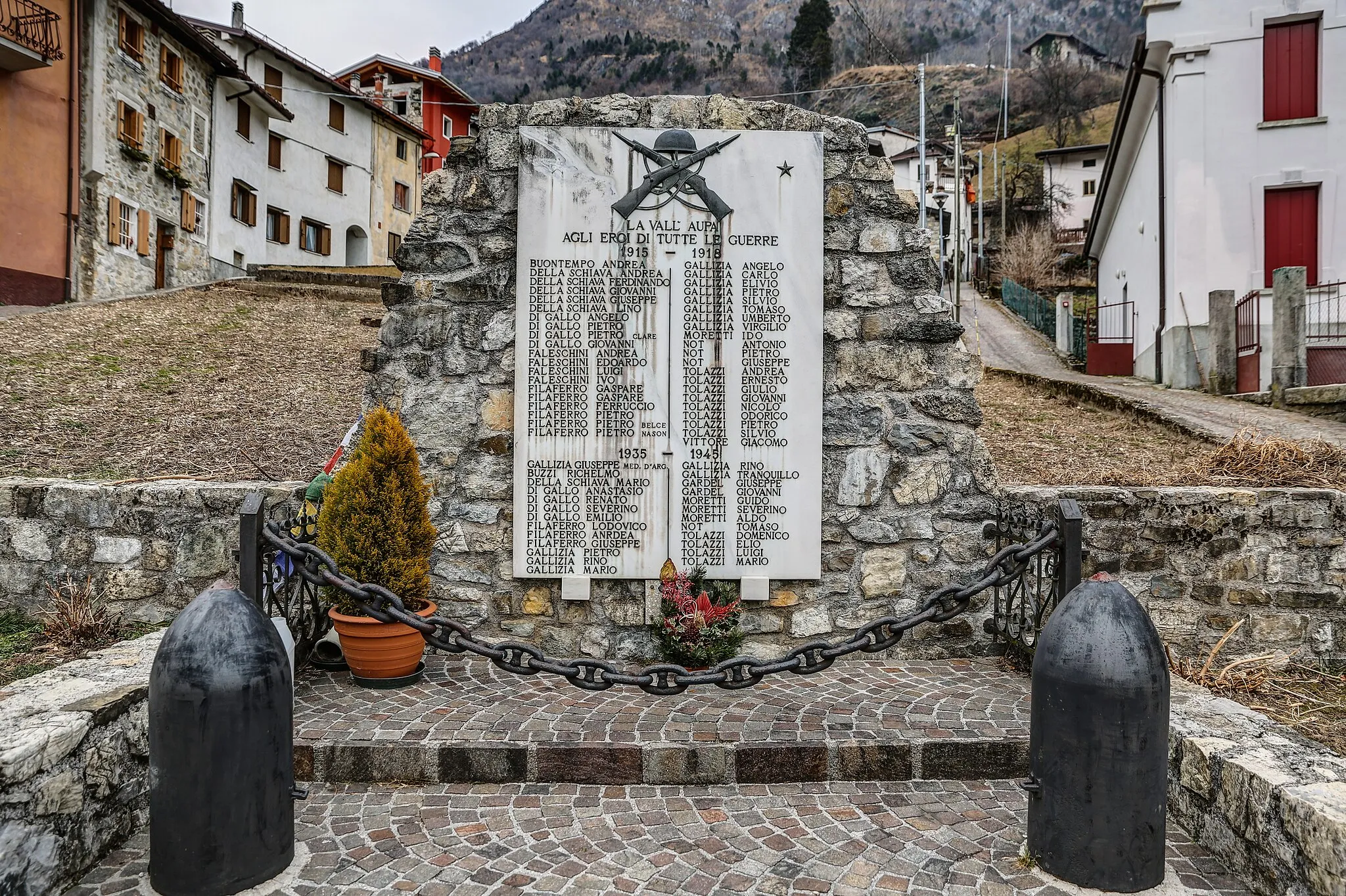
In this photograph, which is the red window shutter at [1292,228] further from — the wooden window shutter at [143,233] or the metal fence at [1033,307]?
the wooden window shutter at [143,233]

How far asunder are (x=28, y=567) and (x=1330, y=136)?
→ 1791 cm

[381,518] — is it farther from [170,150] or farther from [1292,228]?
[170,150]

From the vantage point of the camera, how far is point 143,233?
21.0 m

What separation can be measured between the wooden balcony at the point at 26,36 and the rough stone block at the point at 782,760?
1942 cm

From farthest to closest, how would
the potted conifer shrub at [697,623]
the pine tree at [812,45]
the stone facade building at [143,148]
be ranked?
the pine tree at [812,45], the stone facade building at [143,148], the potted conifer shrub at [697,623]

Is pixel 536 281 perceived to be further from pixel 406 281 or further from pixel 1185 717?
pixel 1185 717

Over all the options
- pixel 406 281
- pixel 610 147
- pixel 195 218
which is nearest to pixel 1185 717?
pixel 610 147

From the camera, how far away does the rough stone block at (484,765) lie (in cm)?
358

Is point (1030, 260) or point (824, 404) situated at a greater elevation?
point (1030, 260)

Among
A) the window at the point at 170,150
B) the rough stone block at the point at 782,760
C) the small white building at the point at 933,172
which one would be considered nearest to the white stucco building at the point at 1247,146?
the rough stone block at the point at 782,760

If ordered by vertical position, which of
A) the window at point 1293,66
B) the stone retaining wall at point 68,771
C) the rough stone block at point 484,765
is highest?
the window at point 1293,66

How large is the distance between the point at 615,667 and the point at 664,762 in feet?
1.92

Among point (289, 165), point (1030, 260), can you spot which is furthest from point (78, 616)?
point (1030, 260)

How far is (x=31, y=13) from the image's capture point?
17016mm
